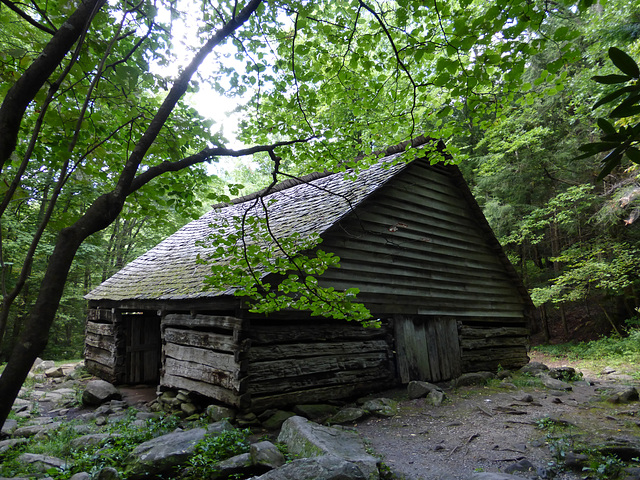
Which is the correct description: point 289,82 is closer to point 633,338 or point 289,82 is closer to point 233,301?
point 233,301

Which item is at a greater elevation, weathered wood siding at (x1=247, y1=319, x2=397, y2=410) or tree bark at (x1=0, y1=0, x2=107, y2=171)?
tree bark at (x1=0, y1=0, x2=107, y2=171)

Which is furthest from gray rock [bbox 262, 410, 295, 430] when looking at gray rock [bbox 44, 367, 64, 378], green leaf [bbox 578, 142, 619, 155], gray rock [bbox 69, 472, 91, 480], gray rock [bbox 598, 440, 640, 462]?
gray rock [bbox 44, 367, 64, 378]

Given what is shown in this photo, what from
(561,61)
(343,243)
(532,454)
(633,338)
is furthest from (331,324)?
(633,338)

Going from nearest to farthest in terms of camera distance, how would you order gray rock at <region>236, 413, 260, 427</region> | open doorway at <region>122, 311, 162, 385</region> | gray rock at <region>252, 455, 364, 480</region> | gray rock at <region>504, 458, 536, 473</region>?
gray rock at <region>252, 455, 364, 480</region> < gray rock at <region>504, 458, 536, 473</region> < gray rock at <region>236, 413, 260, 427</region> < open doorway at <region>122, 311, 162, 385</region>

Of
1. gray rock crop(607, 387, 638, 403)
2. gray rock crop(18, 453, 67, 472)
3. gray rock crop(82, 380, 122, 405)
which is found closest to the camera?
gray rock crop(18, 453, 67, 472)

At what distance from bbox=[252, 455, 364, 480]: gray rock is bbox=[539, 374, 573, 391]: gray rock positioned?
21.7 ft

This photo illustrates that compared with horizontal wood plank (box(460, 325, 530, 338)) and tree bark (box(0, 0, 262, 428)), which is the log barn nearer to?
horizontal wood plank (box(460, 325, 530, 338))

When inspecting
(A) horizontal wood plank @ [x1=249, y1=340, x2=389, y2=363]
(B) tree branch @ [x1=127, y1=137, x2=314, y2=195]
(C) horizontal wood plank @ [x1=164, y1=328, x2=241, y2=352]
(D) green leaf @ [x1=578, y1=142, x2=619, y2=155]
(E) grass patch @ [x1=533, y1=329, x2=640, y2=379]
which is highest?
(B) tree branch @ [x1=127, y1=137, x2=314, y2=195]

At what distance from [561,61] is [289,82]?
3.29 m

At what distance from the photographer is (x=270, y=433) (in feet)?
19.2

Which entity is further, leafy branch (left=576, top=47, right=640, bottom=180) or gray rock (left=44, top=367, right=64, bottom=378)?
gray rock (left=44, top=367, right=64, bottom=378)

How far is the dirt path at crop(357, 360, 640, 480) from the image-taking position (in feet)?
14.7

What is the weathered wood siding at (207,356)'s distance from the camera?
6145mm

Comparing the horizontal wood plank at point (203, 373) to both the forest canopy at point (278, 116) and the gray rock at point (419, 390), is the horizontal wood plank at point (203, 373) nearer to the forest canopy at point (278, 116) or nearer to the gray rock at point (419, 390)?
the forest canopy at point (278, 116)
